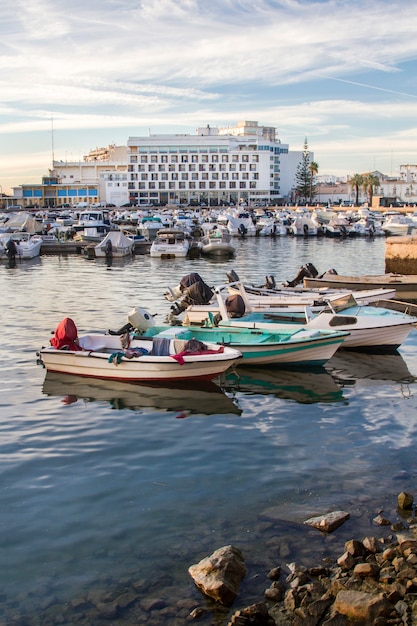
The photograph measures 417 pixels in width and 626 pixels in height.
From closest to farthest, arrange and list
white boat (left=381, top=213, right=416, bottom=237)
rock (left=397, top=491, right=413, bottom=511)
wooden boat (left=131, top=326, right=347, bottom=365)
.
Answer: rock (left=397, top=491, right=413, bottom=511) < wooden boat (left=131, top=326, right=347, bottom=365) < white boat (left=381, top=213, right=416, bottom=237)

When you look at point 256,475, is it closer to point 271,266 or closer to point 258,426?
point 258,426

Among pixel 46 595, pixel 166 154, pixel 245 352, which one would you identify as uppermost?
pixel 166 154

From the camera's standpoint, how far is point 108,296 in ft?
115

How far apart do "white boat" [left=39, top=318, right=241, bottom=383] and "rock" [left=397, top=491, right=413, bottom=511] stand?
7.23 m

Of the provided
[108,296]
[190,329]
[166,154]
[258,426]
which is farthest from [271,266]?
[166,154]

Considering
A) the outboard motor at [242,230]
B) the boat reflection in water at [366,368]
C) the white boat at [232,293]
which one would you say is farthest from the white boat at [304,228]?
the boat reflection in water at [366,368]

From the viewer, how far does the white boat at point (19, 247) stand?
5772 cm

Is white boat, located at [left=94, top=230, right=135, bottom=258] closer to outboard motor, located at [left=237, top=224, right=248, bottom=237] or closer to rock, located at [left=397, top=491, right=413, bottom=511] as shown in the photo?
outboard motor, located at [left=237, top=224, right=248, bottom=237]

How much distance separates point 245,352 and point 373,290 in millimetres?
11949

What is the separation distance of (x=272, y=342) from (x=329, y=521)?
9595mm

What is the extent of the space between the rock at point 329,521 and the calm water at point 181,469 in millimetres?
132

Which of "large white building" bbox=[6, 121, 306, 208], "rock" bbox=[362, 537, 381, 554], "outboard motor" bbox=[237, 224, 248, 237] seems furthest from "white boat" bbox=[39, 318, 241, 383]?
"large white building" bbox=[6, 121, 306, 208]

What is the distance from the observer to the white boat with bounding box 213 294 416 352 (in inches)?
828

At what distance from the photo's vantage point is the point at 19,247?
2292 inches
